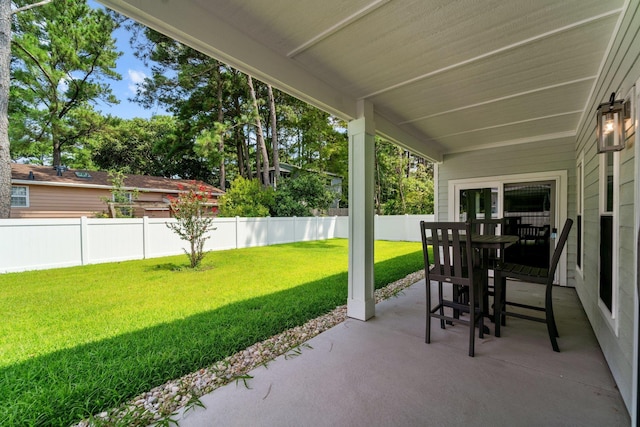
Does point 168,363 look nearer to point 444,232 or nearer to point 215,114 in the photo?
point 444,232

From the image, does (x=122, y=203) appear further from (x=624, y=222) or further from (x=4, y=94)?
(x=624, y=222)

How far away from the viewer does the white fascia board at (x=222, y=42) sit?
158 centimetres

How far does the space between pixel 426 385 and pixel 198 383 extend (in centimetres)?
166

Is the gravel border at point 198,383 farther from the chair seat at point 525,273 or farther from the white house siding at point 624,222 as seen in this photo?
the white house siding at point 624,222

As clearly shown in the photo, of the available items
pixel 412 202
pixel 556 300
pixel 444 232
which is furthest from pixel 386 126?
pixel 412 202

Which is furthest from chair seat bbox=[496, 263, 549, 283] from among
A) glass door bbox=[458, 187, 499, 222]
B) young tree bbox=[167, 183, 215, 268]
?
young tree bbox=[167, 183, 215, 268]

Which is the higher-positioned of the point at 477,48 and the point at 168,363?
the point at 477,48

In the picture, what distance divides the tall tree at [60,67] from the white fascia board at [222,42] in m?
13.1

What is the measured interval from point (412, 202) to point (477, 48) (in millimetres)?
12907

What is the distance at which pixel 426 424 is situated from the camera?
5.28ft

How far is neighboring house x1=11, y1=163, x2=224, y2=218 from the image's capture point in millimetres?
10039

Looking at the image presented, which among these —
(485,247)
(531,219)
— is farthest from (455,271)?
(531,219)

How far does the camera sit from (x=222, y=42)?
1.90m

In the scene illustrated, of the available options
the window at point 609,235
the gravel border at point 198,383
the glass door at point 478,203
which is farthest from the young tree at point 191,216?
the window at point 609,235
